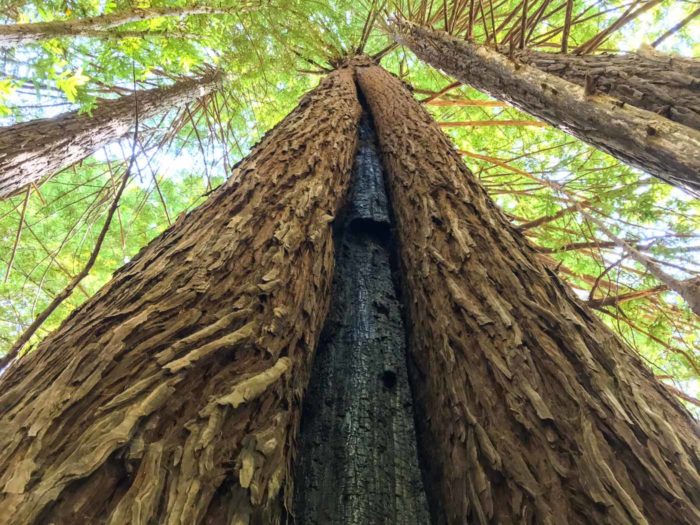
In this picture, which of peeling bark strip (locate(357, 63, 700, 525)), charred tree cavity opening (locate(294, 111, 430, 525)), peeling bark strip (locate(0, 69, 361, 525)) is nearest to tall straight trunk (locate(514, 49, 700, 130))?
peeling bark strip (locate(357, 63, 700, 525))

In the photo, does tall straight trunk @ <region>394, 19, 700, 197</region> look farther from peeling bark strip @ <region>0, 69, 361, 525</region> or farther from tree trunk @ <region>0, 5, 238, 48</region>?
tree trunk @ <region>0, 5, 238, 48</region>

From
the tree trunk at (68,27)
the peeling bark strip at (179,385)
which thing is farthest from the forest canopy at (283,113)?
the peeling bark strip at (179,385)

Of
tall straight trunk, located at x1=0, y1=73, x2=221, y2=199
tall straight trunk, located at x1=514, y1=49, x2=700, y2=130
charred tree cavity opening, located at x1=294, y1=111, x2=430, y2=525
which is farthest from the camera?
tall straight trunk, located at x1=0, y1=73, x2=221, y2=199

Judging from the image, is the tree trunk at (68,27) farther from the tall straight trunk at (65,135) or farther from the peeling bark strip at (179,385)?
the peeling bark strip at (179,385)

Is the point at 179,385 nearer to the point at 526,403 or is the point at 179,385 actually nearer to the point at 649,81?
the point at 526,403

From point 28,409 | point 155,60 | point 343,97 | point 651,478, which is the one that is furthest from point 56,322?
point 651,478

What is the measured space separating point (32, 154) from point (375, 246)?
394 centimetres

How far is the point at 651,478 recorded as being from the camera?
0.90 metres

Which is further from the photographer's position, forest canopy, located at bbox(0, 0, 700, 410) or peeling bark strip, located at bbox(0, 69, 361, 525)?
forest canopy, located at bbox(0, 0, 700, 410)

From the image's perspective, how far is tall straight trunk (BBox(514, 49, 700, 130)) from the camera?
7.14 feet

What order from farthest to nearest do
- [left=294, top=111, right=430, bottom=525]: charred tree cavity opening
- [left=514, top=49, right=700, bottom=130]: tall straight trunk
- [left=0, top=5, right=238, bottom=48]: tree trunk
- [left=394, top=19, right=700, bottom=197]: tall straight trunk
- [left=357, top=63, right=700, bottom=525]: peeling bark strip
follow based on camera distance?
[left=0, top=5, right=238, bottom=48]: tree trunk, [left=514, top=49, right=700, bottom=130]: tall straight trunk, [left=394, top=19, right=700, bottom=197]: tall straight trunk, [left=294, top=111, right=430, bottom=525]: charred tree cavity opening, [left=357, top=63, right=700, bottom=525]: peeling bark strip

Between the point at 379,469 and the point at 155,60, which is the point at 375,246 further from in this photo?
the point at 155,60

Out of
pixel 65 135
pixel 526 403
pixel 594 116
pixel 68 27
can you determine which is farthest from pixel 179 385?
pixel 65 135

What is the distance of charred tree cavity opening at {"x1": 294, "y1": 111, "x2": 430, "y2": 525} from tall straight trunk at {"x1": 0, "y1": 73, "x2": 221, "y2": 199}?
276 cm
